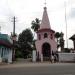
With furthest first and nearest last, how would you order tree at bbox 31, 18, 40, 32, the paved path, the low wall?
tree at bbox 31, 18, 40, 32 → the low wall → the paved path

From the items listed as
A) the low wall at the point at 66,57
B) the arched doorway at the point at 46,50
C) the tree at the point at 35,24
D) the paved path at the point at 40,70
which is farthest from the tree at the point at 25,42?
the paved path at the point at 40,70

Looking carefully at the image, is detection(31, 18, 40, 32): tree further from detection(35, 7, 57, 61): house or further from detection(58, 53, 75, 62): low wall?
detection(58, 53, 75, 62): low wall

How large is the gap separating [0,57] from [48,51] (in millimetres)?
17353

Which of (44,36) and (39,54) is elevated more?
(44,36)

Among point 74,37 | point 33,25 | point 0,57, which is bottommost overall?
point 0,57

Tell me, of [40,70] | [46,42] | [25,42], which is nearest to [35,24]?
[25,42]

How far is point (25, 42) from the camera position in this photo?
8562 cm

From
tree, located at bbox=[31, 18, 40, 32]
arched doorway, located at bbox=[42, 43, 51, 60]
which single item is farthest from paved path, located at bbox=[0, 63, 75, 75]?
tree, located at bbox=[31, 18, 40, 32]

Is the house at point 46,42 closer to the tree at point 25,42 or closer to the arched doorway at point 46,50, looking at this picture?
the arched doorway at point 46,50

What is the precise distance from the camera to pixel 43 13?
205 ft

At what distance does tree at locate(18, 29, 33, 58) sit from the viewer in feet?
264

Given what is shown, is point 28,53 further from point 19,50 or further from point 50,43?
point 50,43

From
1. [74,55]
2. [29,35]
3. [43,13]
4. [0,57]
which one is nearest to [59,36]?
[29,35]

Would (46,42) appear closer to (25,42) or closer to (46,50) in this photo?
(46,50)
